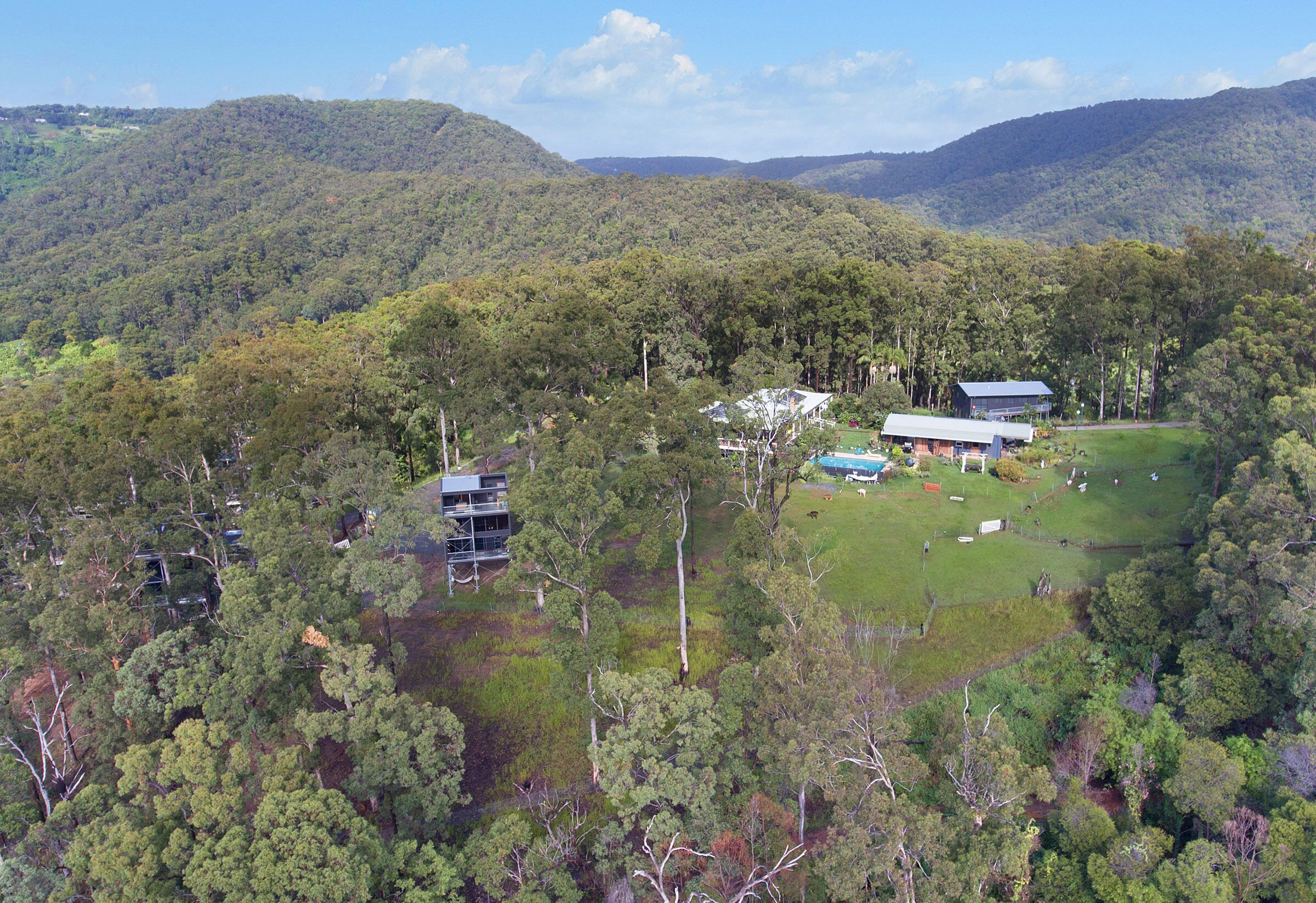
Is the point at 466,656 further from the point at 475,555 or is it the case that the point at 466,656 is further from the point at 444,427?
the point at 444,427

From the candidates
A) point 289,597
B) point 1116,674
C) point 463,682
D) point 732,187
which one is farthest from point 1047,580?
point 732,187

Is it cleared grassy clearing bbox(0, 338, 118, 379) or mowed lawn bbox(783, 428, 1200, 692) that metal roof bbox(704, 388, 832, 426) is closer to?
mowed lawn bbox(783, 428, 1200, 692)

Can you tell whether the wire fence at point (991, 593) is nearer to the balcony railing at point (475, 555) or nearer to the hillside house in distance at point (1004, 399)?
the balcony railing at point (475, 555)

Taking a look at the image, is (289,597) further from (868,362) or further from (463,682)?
(868,362)

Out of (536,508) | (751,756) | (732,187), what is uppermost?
(732,187)

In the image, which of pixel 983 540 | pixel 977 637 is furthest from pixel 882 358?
pixel 977 637

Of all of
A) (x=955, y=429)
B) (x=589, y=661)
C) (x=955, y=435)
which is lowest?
(x=589, y=661)

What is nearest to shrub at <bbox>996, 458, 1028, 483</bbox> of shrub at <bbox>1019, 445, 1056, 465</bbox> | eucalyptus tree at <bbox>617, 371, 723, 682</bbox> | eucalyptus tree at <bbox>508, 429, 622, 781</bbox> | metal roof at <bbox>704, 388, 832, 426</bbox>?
shrub at <bbox>1019, 445, 1056, 465</bbox>
